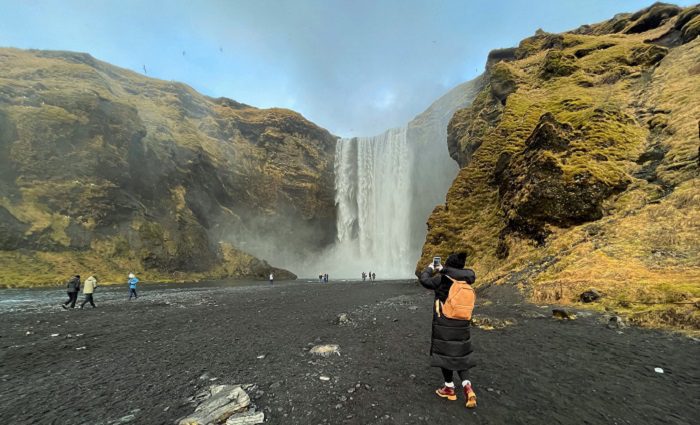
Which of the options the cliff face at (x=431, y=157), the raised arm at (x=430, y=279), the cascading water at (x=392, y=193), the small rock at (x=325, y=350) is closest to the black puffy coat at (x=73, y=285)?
the small rock at (x=325, y=350)

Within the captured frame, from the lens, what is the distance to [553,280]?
17.6 m

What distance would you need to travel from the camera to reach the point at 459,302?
550 cm

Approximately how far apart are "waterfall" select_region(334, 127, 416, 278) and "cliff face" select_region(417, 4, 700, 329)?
38350 mm

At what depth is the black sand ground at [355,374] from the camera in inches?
211

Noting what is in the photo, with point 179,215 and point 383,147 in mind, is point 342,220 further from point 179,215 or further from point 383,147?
point 179,215

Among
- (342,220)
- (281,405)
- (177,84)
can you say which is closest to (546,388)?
(281,405)

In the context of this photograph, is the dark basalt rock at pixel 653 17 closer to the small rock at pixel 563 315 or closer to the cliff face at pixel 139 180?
the small rock at pixel 563 315

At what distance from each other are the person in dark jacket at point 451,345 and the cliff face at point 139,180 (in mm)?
52582

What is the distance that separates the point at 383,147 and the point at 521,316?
3216 inches

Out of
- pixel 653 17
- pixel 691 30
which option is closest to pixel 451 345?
pixel 691 30

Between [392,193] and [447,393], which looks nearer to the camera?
[447,393]

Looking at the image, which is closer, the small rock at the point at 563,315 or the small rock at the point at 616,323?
the small rock at the point at 616,323

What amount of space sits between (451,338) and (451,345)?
0.37 feet

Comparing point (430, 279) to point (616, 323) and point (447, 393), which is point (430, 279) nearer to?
point (447, 393)
